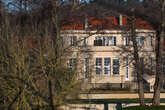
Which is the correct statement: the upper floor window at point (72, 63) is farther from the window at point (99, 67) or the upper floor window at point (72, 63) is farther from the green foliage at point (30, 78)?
the window at point (99, 67)

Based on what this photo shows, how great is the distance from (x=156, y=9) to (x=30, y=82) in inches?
222

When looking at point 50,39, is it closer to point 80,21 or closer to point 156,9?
point 80,21

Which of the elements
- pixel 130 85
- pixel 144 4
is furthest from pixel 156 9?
pixel 130 85

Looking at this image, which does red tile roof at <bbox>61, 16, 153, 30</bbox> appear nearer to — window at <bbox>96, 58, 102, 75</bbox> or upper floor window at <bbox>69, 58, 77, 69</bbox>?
upper floor window at <bbox>69, 58, 77, 69</bbox>

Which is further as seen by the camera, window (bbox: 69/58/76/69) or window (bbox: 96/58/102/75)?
window (bbox: 96/58/102/75)

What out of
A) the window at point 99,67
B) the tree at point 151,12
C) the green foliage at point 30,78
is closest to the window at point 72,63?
the green foliage at point 30,78

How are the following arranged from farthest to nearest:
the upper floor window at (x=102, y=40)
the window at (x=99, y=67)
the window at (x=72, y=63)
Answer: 1. the window at (x=99, y=67)
2. the upper floor window at (x=102, y=40)
3. the window at (x=72, y=63)

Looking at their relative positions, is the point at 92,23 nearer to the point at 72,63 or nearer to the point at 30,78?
the point at 72,63

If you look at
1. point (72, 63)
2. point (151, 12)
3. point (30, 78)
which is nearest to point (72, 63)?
point (72, 63)

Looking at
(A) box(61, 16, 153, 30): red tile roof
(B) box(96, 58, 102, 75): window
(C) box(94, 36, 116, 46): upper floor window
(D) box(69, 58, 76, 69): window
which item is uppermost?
(A) box(61, 16, 153, 30): red tile roof

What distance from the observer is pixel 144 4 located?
39.5 ft

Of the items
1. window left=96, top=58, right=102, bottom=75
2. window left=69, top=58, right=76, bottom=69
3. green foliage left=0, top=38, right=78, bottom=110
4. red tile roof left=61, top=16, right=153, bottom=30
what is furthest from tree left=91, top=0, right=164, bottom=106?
window left=96, top=58, right=102, bottom=75


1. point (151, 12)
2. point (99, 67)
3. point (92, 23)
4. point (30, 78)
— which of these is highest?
point (151, 12)

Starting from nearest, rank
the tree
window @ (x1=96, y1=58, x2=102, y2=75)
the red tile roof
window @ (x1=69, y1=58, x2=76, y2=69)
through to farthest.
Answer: the tree
window @ (x1=69, y1=58, x2=76, y2=69)
the red tile roof
window @ (x1=96, y1=58, x2=102, y2=75)
